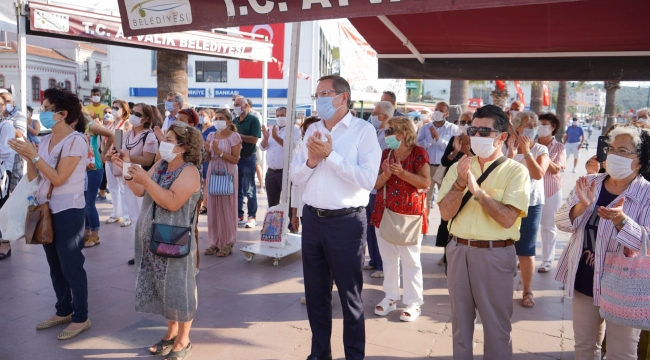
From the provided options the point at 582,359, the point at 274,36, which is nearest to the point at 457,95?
the point at 582,359

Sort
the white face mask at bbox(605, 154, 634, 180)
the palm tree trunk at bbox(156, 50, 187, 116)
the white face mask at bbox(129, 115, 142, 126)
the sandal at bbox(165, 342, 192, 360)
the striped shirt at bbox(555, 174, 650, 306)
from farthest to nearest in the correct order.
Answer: the palm tree trunk at bbox(156, 50, 187, 116)
the white face mask at bbox(129, 115, 142, 126)
the sandal at bbox(165, 342, 192, 360)
the white face mask at bbox(605, 154, 634, 180)
the striped shirt at bbox(555, 174, 650, 306)

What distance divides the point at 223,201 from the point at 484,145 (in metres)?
4.32

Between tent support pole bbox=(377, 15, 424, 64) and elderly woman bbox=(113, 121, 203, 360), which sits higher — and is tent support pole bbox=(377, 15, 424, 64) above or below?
above

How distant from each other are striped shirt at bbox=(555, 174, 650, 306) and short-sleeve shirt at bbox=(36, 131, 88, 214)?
12.2 feet

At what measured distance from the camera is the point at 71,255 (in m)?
4.19

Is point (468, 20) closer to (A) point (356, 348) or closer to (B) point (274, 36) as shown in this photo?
(A) point (356, 348)

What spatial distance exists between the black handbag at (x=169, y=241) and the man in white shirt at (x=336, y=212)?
880 millimetres

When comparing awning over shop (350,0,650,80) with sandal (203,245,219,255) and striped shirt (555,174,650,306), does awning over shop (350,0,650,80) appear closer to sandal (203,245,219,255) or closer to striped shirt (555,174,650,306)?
striped shirt (555,174,650,306)

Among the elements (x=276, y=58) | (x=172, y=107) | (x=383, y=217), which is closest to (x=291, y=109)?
(x=383, y=217)

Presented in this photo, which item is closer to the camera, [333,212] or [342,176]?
[342,176]

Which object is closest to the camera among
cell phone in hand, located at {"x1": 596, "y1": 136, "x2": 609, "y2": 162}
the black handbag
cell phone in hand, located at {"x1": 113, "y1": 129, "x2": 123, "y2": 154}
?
cell phone in hand, located at {"x1": 596, "y1": 136, "x2": 609, "y2": 162}

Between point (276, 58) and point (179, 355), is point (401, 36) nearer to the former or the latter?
point (179, 355)

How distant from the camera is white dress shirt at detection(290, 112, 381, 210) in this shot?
3479 mm

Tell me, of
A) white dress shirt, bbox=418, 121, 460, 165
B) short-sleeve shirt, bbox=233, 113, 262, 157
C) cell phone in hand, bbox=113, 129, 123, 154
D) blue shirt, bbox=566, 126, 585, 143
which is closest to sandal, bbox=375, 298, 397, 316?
cell phone in hand, bbox=113, 129, 123, 154
